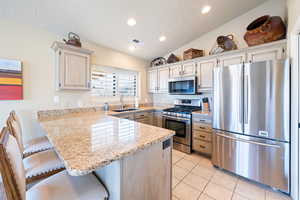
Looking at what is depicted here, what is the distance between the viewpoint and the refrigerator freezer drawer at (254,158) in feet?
5.50

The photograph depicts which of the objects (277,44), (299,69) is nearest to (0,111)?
(299,69)

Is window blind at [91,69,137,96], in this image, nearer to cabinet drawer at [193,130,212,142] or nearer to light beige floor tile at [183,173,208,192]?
cabinet drawer at [193,130,212,142]

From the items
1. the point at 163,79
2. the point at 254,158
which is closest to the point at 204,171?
the point at 254,158

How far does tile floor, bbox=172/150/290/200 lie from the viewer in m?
1.67

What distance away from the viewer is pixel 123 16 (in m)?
2.23

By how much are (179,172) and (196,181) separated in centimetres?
30

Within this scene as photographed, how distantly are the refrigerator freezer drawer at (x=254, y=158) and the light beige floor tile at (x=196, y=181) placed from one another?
460 mm

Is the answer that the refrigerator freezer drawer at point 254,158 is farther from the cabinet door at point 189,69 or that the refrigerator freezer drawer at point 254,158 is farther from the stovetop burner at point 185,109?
the cabinet door at point 189,69

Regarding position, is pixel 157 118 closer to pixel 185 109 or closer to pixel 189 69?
pixel 185 109

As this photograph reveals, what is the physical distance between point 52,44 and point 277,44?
3.74 meters

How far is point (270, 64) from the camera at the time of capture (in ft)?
5.64

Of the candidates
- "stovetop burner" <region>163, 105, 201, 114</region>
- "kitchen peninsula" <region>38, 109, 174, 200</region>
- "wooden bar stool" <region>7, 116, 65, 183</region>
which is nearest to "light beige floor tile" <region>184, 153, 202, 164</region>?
"stovetop burner" <region>163, 105, 201, 114</region>

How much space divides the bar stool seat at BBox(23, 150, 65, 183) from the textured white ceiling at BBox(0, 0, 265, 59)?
2064 mm

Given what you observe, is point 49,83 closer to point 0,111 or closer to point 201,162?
point 0,111
